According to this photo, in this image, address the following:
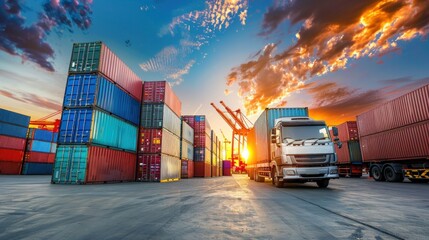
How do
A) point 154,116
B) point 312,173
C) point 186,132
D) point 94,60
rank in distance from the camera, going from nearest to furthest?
point 312,173 < point 94,60 < point 154,116 < point 186,132

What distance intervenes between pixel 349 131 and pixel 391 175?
10942mm

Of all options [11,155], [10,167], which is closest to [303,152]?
[11,155]

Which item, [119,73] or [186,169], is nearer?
[119,73]

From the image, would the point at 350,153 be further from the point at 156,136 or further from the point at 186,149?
the point at 156,136

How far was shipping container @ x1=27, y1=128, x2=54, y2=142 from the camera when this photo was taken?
1444 inches

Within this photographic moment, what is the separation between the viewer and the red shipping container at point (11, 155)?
31531 mm

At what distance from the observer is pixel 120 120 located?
62.0ft

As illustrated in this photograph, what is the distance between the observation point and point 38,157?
3741 centimetres

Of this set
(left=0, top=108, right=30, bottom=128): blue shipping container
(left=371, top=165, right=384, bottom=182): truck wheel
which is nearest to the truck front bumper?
(left=371, top=165, right=384, bottom=182): truck wheel

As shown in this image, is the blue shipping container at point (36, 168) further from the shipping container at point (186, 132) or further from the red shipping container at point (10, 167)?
the shipping container at point (186, 132)

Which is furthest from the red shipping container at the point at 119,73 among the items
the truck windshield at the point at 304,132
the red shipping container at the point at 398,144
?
the red shipping container at the point at 398,144

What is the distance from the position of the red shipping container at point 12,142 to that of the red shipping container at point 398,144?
157ft

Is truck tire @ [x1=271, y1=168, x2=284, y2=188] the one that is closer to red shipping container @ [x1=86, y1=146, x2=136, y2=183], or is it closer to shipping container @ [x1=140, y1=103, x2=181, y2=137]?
red shipping container @ [x1=86, y1=146, x2=136, y2=183]

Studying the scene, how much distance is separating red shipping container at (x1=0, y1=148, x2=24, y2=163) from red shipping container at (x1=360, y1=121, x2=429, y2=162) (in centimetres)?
4821
